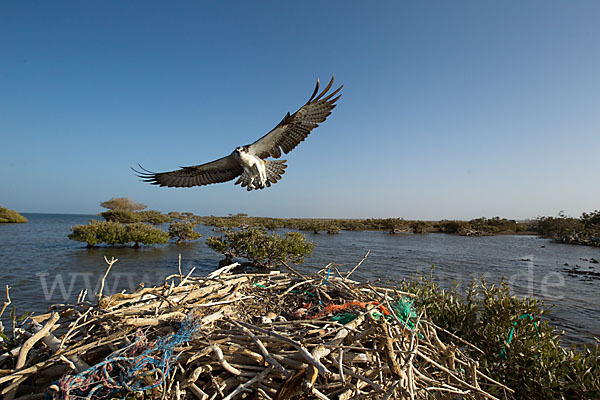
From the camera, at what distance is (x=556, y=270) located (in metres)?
16.9

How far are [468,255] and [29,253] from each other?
2776cm

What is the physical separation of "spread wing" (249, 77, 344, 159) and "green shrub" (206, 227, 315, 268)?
7.45m

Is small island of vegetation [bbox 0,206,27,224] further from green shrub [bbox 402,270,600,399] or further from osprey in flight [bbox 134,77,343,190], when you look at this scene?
green shrub [bbox 402,270,600,399]

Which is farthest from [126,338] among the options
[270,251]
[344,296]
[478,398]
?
[270,251]

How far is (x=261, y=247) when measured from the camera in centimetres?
1209

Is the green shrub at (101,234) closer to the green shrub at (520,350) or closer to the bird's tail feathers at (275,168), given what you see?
the bird's tail feathers at (275,168)

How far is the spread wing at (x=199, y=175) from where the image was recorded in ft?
16.6

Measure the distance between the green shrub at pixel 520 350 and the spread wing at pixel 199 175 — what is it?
3378 mm

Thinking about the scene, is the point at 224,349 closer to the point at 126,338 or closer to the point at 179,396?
the point at 179,396

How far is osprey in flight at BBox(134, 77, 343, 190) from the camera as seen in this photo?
4.36 metres

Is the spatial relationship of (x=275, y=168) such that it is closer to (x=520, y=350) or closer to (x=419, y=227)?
(x=520, y=350)

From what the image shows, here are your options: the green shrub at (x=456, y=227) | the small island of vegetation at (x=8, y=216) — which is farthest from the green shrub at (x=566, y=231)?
the small island of vegetation at (x=8, y=216)

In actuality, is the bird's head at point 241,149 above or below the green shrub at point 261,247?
above

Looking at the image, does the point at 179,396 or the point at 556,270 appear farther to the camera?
the point at 556,270
